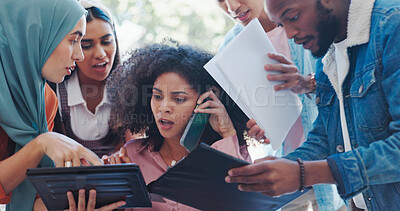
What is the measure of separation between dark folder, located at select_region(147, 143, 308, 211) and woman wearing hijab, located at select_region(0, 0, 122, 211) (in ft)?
0.88

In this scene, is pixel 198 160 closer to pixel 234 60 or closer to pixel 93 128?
pixel 234 60

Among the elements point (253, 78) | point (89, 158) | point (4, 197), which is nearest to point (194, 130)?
point (253, 78)

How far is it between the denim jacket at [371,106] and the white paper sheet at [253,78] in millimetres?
207

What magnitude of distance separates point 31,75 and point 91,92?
0.45 m

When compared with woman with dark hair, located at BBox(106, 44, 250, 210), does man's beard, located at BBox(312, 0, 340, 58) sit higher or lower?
higher

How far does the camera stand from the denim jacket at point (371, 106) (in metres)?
1.03

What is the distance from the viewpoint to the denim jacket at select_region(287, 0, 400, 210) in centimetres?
103

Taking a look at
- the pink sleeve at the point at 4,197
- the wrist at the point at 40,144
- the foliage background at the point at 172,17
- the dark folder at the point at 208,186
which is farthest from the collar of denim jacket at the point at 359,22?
the foliage background at the point at 172,17

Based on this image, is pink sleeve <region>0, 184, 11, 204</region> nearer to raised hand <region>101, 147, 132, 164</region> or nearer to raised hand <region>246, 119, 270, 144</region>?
raised hand <region>101, 147, 132, 164</region>

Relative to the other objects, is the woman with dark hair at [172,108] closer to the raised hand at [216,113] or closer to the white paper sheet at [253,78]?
the raised hand at [216,113]

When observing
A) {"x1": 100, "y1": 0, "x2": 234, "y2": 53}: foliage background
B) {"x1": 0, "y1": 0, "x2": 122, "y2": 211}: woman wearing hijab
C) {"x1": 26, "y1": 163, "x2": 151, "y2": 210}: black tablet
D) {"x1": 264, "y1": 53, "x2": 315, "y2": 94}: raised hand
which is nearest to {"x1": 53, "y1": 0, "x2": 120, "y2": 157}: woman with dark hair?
{"x1": 0, "y1": 0, "x2": 122, "y2": 211}: woman wearing hijab

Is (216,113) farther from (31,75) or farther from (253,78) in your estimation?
(31,75)

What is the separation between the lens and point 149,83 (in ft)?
5.66

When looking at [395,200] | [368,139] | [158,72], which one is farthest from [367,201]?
[158,72]
